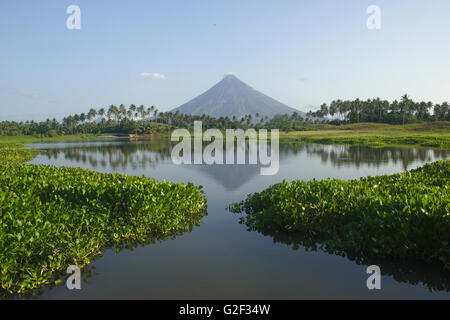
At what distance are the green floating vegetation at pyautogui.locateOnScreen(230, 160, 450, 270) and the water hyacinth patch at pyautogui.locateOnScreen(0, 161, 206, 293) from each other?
111 inches

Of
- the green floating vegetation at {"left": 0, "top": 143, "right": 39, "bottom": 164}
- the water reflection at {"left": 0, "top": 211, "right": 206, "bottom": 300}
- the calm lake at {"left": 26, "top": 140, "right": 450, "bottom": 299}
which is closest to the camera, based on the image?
the water reflection at {"left": 0, "top": 211, "right": 206, "bottom": 300}

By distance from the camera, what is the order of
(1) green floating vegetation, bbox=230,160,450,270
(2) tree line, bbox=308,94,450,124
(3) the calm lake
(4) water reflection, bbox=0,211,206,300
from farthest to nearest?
(2) tree line, bbox=308,94,450,124 < (1) green floating vegetation, bbox=230,160,450,270 < (3) the calm lake < (4) water reflection, bbox=0,211,206,300

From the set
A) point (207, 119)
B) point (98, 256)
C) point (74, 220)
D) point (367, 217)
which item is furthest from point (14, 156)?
point (207, 119)

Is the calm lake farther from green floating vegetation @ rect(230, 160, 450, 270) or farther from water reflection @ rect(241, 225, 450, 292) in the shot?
green floating vegetation @ rect(230, 160, 450, 270)

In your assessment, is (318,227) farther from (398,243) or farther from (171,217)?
(171,217)

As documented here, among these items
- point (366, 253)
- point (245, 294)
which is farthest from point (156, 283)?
point (366, 253)

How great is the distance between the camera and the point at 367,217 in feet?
25.4

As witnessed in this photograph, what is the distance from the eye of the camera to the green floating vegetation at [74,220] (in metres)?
6.23

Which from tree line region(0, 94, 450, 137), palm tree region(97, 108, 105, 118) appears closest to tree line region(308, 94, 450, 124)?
tree line region(0, 94, 450, 137)

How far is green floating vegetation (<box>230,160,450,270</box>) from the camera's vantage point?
7000 millimetres

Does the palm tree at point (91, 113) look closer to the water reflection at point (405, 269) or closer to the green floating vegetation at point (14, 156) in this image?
the green floating vegetation at point (14, 156)

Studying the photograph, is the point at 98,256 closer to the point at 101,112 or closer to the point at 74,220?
the point at 74,220

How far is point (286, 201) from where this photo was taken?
32.1ft

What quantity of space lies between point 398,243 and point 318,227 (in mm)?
2163
